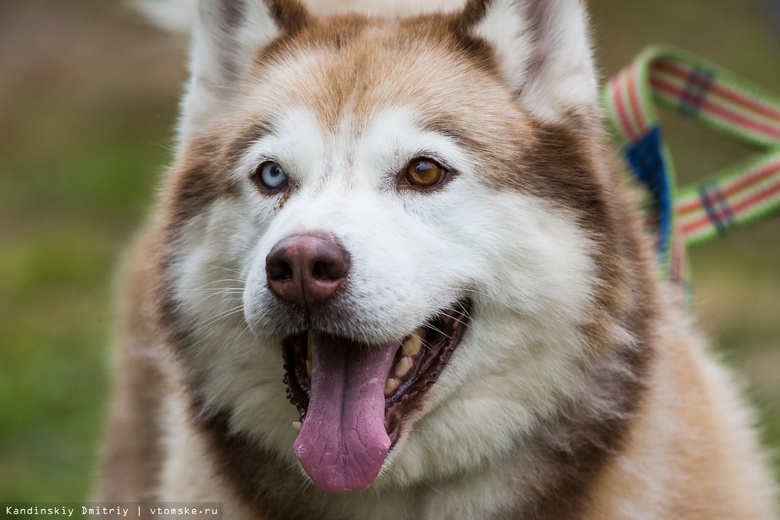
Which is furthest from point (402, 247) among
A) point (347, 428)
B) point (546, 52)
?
point (546, 52)

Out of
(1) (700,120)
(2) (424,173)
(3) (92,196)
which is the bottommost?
(3) (92,196)

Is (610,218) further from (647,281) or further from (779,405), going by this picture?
(779,405)

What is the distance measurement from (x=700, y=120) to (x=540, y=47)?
1.42 metres

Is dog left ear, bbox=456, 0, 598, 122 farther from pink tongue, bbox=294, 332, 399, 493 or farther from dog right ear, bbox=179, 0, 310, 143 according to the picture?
A: pink tongue, bbox=294, 332, 399, 493

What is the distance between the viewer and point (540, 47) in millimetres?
2896

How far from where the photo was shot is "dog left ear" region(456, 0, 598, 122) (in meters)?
2.87

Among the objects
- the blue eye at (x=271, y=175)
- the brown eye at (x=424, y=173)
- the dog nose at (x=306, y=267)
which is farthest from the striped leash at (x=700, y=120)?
the dog nose at (x=306, y=267)

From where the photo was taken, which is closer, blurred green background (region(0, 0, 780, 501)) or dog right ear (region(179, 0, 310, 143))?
dog right ear (region(179, 0, 310, 143))

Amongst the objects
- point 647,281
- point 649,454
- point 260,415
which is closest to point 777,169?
point 647,281

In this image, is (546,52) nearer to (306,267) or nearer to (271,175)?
(271,175)

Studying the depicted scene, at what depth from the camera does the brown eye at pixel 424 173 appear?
2.67 meters

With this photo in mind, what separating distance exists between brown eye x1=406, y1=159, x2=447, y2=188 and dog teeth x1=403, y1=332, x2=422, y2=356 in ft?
1.38

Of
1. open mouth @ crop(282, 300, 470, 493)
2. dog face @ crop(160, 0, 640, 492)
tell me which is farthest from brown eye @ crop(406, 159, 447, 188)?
open mouth @ crop(282, 300, 470, 493)

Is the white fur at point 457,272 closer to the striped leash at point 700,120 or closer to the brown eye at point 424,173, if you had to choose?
the brown eye at point 424,173
